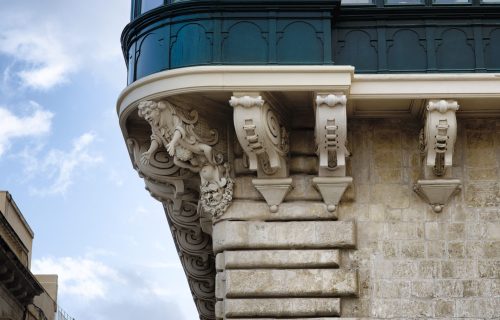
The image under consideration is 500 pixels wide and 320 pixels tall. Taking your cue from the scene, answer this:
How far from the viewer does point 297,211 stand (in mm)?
18609

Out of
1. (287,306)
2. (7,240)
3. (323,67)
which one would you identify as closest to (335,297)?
(287,306)

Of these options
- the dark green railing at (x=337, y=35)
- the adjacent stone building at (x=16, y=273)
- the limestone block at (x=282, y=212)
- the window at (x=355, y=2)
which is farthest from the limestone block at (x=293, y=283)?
the adjacent stone building at (x=16, y=273)

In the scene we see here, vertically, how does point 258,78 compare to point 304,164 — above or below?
above

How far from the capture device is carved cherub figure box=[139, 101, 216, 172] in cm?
1853

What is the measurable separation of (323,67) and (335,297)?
320 centimetres

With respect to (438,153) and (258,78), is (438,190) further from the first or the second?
(258,78)

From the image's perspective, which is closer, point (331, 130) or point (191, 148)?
point (331, 130)

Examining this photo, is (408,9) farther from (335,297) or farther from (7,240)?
(7,240)

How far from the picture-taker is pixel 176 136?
1856cm

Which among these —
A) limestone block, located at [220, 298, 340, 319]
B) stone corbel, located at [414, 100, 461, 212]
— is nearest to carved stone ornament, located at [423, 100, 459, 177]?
stone corbel, located at [414, 100, 461, 212]

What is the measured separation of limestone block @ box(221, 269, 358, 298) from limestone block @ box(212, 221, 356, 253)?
0.38 m

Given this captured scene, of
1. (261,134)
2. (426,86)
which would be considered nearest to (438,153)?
(426,86)

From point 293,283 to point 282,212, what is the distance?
1087 mm

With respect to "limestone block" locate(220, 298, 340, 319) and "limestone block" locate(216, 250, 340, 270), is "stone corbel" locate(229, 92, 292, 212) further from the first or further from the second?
"limestone block" locate(220, 298, 340, 319)
